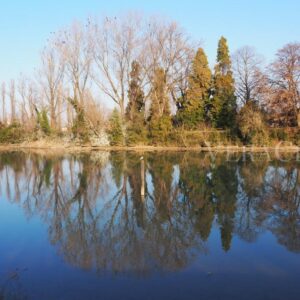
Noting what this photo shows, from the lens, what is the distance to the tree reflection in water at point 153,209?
281 inches

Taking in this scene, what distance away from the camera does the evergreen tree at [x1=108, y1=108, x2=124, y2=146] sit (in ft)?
109

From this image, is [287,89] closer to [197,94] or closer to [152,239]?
[197,94]

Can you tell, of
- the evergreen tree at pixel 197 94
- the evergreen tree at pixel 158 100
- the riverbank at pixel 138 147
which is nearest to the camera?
the riverbank at pixel 138 147

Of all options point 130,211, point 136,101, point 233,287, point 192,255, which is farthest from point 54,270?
point 136,101

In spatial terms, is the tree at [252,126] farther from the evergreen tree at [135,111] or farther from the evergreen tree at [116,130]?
the evergreen tree at [116,130]

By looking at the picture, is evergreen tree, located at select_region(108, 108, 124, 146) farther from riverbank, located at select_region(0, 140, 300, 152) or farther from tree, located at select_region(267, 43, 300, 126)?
tree, located at select_region(267, 43, 300, 126)

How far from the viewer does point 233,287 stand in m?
5.49

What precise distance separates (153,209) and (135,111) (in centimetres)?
2592

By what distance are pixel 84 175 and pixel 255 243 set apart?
10.6 m

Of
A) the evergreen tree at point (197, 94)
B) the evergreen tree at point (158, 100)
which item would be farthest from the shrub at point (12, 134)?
the evergreen tree at point (197, 94)

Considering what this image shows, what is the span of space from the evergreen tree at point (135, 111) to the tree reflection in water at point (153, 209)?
1491cm

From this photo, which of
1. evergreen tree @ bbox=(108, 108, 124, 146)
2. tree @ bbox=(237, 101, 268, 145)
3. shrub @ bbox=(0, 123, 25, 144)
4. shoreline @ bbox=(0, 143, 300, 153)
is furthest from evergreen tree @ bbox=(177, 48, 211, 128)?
shrub @ bbox=(0, 123, 25, 144)

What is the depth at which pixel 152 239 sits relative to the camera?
307 inches

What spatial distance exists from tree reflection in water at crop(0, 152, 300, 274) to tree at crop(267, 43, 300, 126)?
14046 millimetres
